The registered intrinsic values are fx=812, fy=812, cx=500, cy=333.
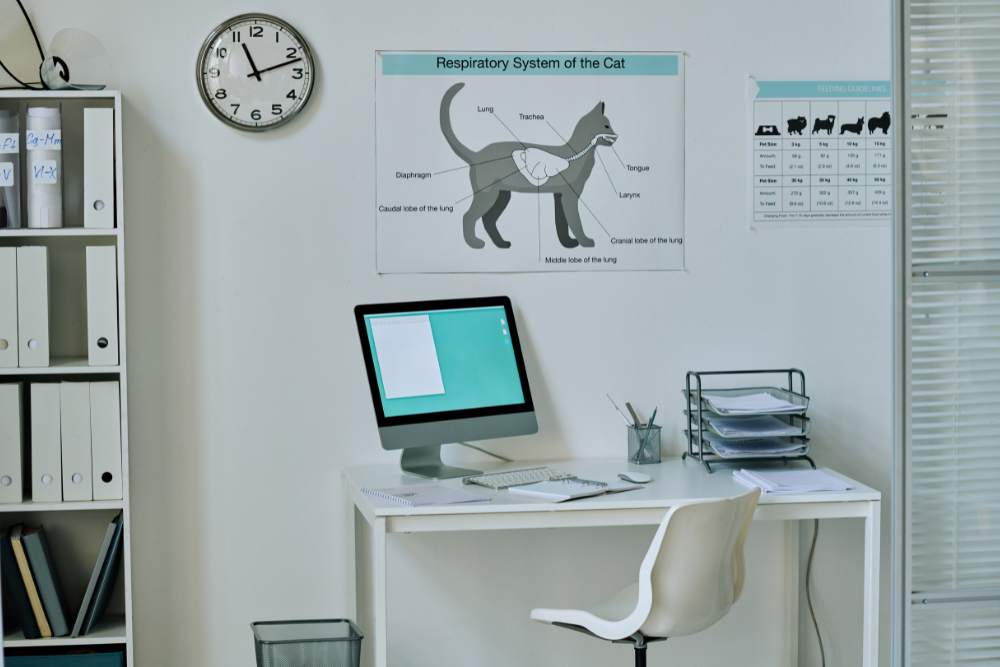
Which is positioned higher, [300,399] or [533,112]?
[533,112]

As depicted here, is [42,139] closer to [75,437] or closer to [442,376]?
[75,437]

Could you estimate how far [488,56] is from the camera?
8.16 feet

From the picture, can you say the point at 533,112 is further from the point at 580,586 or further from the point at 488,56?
the point at 580,586

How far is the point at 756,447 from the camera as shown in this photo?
2.30m

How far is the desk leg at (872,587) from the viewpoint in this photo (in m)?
2.08

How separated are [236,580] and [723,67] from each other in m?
2.19

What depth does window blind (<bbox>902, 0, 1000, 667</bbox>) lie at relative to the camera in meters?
2.25

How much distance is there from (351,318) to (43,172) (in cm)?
91

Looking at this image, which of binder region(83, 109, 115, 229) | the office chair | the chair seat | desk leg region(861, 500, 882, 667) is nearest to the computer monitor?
the chair seat

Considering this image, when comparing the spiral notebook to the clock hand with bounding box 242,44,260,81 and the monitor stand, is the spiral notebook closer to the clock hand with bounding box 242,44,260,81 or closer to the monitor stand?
the monitor stand

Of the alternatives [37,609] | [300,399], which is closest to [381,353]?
[300,399]

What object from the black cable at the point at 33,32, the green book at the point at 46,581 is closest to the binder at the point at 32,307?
the green book at the point at 46,581

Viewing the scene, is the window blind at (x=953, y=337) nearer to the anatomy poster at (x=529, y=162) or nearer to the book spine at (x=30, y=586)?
the anatomy poster at (x=529, y=162)

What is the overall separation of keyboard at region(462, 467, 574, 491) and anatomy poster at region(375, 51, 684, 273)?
64 cm
